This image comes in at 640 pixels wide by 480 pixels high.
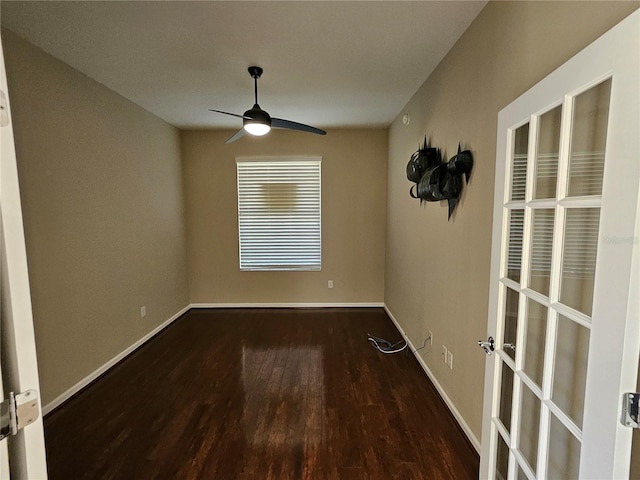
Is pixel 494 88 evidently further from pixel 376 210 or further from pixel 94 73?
pixel 94 73

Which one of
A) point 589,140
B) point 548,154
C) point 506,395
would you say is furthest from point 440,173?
point 506,395

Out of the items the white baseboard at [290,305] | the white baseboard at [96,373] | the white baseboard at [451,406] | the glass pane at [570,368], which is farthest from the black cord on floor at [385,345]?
the white baseboard at [96,373]

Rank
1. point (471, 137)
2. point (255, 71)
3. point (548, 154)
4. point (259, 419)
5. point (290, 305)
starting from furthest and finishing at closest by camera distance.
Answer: point (290, 305), point (255, 71), point (259, 419), point (471, 137), point (548, 154)

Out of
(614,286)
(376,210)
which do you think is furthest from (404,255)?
(614,286)

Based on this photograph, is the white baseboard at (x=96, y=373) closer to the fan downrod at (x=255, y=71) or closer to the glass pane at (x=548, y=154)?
the fan downrod at (x=255, y=71)

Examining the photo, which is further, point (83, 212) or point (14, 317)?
point (83, 212)

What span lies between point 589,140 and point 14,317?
1656 millimetres

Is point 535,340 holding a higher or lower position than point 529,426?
higher

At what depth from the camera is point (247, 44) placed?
83.0 inches

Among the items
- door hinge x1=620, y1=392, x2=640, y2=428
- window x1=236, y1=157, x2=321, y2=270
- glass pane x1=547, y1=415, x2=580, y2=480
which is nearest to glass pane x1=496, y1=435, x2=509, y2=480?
glass pane x1=547, y1=415, x2=580, y2=480

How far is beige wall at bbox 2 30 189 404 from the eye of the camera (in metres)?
2.09

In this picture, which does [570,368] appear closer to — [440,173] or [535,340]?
[535,340]

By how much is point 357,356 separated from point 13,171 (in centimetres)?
288

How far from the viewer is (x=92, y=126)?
2.64m
